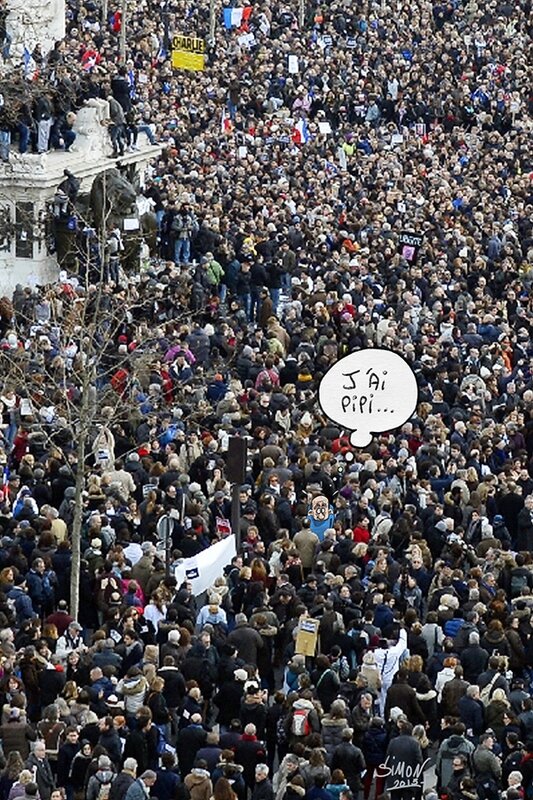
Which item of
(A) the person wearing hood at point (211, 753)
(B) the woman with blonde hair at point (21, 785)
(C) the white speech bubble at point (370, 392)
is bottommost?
(A) the person wearing hood at point (211, 753)

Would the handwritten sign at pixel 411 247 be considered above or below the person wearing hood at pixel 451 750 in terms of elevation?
below

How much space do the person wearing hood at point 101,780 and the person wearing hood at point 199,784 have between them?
0.62 meters

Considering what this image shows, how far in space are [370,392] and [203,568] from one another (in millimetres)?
2424

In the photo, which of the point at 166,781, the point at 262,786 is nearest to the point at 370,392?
the point at 262,786

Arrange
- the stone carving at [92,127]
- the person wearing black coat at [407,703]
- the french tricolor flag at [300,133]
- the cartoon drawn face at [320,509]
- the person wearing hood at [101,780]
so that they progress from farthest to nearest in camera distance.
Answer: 1. the french tricolor flag at [300,133]
2. the stone carving at [92,127]
3. the cartoon drawn face at [320,509]
4. the person wearing black coat at [407,703]
5. the person wearing hood at [101,780]

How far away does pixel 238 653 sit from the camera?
25812mm

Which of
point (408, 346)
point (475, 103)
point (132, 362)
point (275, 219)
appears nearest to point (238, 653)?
point (132, 362)

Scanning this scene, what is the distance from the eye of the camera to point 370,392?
2756 cm

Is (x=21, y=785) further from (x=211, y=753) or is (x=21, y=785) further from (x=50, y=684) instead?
(x=50, y=684)

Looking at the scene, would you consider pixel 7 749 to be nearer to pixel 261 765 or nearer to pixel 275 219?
pixel 261 765

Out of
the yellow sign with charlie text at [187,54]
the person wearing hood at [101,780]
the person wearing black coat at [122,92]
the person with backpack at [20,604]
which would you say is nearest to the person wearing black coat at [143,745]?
the person wearing hood at [101,780]

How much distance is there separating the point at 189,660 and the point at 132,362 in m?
9.50

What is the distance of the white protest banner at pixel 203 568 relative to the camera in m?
27.5

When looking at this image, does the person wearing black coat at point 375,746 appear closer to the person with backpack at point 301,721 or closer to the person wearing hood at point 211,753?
the person with backpack at point 301,721
